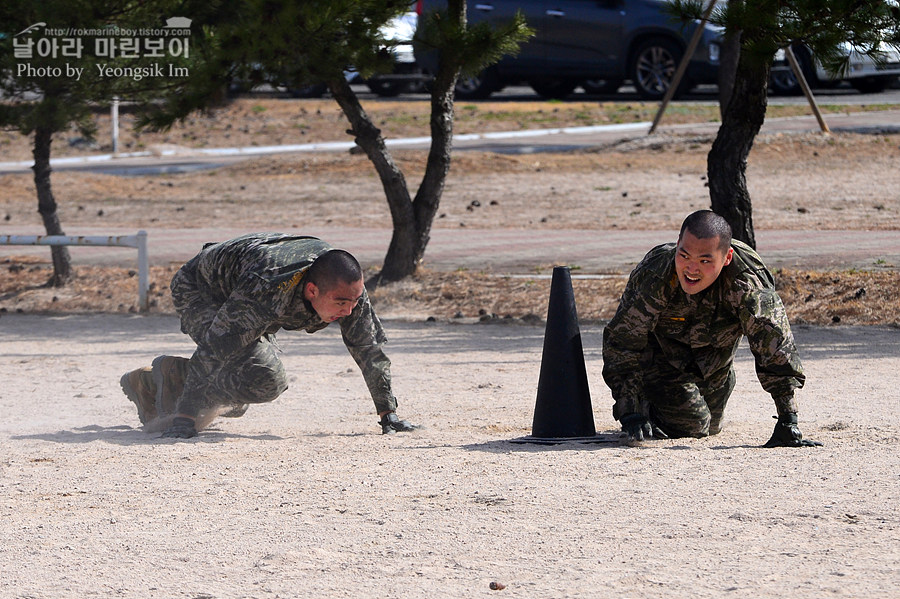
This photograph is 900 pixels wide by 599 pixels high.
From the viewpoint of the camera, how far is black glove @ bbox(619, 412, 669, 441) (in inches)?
234

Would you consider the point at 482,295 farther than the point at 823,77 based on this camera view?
No

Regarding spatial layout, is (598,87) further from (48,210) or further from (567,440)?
(567,440)

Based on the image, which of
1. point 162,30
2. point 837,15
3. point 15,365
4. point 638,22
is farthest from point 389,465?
point 638,22

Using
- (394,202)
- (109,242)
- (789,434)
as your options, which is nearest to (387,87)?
(394,202)

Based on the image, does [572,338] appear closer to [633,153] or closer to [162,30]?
[162,30]

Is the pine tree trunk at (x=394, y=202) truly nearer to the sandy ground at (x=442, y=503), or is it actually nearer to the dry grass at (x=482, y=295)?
the dry grass at (x=482, y=295)

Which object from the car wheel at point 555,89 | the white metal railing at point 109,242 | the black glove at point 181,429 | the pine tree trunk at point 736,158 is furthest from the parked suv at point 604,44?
the black glove at point 181,429

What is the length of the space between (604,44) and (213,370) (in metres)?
16.6

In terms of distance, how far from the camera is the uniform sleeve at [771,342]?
18.2 feet

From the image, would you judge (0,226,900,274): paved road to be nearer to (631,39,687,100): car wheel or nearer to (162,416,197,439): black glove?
(162,416,197,439): black glove

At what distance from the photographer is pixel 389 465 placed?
5.62 meters

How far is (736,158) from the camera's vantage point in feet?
33.6

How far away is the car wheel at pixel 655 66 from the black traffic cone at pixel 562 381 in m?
15.9

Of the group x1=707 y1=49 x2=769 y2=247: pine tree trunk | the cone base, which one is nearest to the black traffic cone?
the cone base
